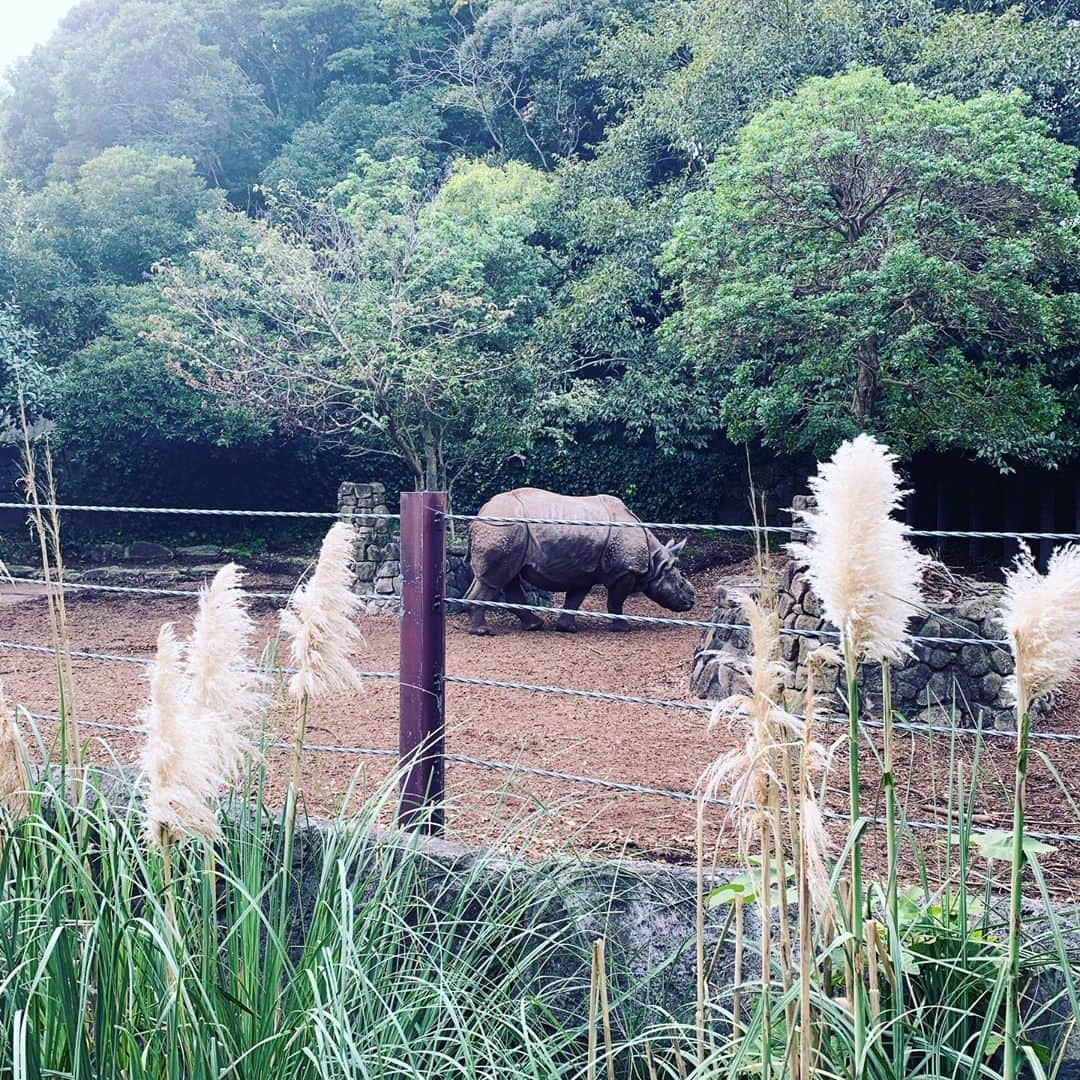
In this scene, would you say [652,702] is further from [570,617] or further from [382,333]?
[382,333]

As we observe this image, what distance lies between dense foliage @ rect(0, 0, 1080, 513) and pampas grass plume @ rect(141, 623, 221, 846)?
396 inches

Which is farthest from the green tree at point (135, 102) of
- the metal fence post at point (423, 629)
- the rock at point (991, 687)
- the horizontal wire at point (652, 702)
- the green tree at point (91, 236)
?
the metal fence post at point (423, 629)

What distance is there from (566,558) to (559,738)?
3.95 m

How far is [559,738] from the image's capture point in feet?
18.7

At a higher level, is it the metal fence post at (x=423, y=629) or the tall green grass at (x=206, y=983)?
the metal fence post at (x=423, y=629)

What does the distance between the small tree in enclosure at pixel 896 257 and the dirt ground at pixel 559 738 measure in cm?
317

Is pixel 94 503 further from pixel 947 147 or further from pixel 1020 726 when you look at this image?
pixel 1020 726

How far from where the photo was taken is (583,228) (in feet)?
52.9

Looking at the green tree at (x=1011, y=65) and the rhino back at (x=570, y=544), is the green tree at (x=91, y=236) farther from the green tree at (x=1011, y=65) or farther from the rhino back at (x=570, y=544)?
the green tree at (x=1011, y=65)

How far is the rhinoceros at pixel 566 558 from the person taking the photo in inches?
375

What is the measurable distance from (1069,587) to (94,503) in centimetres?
1585

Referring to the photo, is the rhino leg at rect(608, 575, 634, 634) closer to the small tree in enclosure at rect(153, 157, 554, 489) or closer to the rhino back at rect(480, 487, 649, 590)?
the rhino back at rect(480, 487, 649, 590)

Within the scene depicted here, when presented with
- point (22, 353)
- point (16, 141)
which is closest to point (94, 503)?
point (22, 353)

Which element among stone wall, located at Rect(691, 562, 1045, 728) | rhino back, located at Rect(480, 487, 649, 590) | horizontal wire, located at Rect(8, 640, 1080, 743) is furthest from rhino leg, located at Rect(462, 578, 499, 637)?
horizontal wire, located at Rect(8, 640, 1080, 743)
